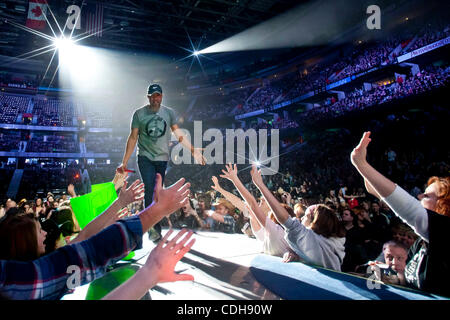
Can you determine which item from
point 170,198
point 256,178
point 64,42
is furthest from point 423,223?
point 64,42

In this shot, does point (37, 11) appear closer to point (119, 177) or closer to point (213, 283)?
point (119, 177)

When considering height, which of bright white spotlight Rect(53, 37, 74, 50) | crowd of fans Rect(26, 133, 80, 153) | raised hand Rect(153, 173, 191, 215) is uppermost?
bright white spotlight Rect(53, 37, 74, 50)

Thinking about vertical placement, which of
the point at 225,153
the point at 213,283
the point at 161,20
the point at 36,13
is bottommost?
the point at 213,283

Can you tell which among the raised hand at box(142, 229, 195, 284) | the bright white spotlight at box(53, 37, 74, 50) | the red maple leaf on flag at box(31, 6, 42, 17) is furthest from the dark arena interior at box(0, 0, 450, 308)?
the bright white spotlight at box(53, 37, 74, 50)

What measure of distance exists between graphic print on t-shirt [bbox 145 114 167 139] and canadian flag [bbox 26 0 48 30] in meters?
12.7

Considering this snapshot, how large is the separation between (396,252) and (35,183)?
24907 mm

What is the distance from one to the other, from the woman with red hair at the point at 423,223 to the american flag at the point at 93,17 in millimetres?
14412

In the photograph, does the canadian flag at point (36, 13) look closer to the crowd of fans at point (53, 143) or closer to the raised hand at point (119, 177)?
the raised hand at point (119, 177)

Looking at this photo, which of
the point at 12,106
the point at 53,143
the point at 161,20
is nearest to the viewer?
the point at 161,20

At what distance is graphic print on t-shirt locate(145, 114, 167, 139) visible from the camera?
3.12m

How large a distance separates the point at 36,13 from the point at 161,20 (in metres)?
7.06

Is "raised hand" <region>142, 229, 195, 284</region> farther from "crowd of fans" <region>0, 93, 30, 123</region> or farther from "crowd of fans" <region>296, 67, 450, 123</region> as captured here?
"crowd of fans" <region>0, 93, 30, 123</region>

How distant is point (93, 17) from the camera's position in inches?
507
